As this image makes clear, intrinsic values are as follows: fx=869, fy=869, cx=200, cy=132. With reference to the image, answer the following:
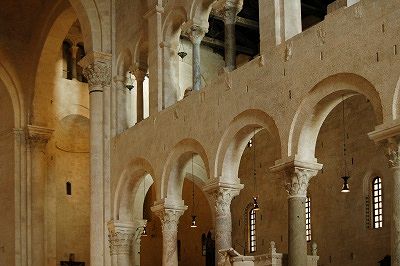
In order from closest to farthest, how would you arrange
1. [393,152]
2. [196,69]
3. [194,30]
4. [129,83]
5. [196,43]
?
1. [393,152]
2. [194,30]
3. [196,43]
4. [196,69]
5. [129,83]

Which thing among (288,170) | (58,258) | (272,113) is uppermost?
(272,113)

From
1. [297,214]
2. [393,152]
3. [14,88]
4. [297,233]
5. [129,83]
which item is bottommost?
[297,233]

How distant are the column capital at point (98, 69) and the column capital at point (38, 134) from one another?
5748 mm

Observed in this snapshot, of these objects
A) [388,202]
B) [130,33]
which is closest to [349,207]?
[388,202]

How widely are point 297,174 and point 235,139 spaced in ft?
9.43

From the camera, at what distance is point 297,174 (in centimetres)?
2006

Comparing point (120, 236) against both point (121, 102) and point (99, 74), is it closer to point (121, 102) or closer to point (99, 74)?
point (121, 102)

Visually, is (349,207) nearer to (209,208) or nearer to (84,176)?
(209,208)

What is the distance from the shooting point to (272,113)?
68.3 ft

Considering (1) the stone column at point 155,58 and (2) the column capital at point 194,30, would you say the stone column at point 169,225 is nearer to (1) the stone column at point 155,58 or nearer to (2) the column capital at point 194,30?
(1) the stone column at point 155,58

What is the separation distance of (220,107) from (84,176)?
14.7 m

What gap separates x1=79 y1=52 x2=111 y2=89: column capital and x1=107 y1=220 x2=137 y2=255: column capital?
15.4 ft

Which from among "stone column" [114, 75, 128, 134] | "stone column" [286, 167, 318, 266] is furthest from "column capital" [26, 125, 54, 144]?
"stone column" [286, 167, 318, 266]

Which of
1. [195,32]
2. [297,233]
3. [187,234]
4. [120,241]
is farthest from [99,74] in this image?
[297,233]
